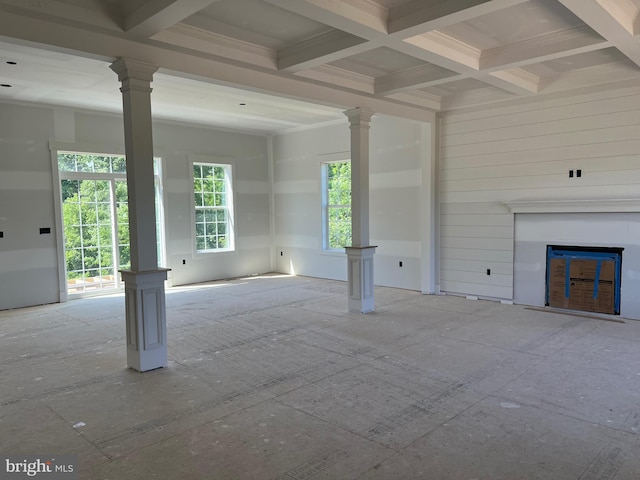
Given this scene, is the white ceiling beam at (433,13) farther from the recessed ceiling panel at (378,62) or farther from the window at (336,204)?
the window at (336,204)

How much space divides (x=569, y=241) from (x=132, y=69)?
16.8ft

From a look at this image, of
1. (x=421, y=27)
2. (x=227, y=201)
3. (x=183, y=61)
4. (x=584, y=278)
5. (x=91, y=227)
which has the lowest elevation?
(x=584, y=278)

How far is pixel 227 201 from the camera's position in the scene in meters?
8.58

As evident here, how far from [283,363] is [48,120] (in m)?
5.14

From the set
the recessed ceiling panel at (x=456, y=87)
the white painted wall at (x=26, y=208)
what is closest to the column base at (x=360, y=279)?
the recessed ceiling panel at (x=456, y=87)

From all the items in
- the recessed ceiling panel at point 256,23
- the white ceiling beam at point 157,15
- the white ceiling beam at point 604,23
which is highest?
the recessed ceiling panel at point 256,23

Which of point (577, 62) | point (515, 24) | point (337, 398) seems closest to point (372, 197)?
point (577, 62)

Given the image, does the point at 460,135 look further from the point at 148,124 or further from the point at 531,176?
the point at 148,124

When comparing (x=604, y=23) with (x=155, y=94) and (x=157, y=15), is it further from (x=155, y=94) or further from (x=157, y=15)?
(x=155, y=94)

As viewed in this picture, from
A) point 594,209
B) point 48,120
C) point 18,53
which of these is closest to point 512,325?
point 594,209

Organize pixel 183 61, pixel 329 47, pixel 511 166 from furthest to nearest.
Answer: pixel 511 166
pixel 329 47
pixel 183 61

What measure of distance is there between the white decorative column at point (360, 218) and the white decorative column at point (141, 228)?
2533 millimetres

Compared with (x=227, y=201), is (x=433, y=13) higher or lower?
higher

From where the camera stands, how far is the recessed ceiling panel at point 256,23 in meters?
3.36
